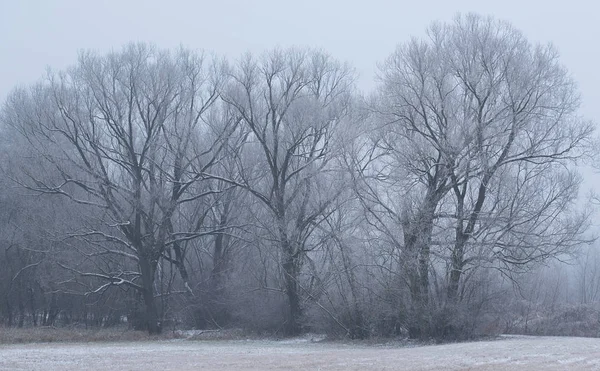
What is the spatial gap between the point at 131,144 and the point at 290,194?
9.22 meters

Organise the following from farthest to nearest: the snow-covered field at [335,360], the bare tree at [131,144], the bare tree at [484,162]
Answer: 1. the bare tree at [131,144]
2. the bare tree at [484,162]
3. the snow-covered field at [335,360]

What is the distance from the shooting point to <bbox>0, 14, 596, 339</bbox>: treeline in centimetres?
3550

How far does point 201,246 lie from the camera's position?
5134 centimetres

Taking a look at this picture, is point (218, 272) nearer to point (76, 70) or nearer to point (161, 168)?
point (161, 168)

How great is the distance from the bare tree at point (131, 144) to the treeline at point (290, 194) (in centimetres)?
12

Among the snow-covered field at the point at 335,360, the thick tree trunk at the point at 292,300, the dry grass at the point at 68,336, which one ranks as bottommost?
the snow-covered field at the point at 335,360

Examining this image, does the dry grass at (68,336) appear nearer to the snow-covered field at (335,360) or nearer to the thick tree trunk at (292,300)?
the thick tree trunk at (292,300)

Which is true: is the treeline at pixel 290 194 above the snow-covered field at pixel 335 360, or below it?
above

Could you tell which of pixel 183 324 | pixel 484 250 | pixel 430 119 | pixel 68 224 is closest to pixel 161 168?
pixel 68 224

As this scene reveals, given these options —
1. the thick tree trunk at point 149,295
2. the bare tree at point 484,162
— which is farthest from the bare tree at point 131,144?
the bare tree at point 484,162

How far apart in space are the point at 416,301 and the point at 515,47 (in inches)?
474

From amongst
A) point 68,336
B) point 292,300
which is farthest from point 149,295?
point 292,300

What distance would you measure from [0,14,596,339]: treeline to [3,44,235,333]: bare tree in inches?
4.7

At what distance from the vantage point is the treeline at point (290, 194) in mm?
35500
